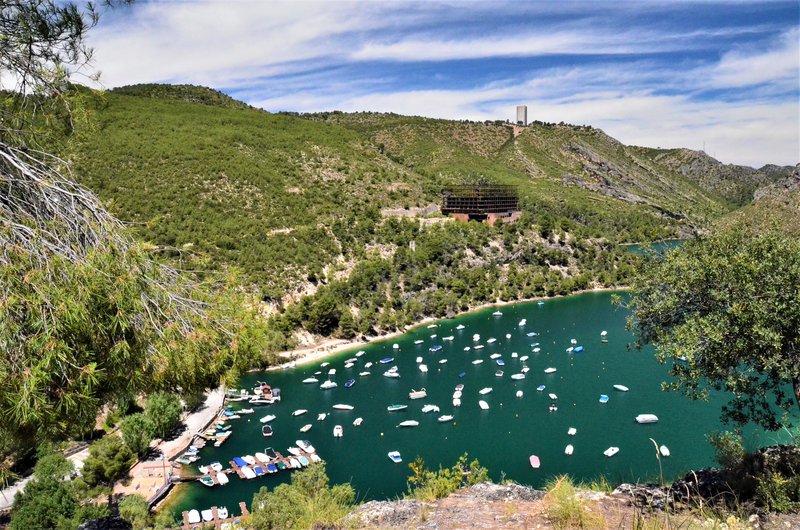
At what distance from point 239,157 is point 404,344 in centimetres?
4148

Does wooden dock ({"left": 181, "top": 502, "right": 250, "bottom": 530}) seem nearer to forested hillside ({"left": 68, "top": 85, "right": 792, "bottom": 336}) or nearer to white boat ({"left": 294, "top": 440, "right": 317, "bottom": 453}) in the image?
white boat ({"left": 294, "top": 440, "right": 317, "bottom": 453})

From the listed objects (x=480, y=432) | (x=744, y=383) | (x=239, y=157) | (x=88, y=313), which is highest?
(x=239, y=157)

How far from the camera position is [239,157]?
78.9m

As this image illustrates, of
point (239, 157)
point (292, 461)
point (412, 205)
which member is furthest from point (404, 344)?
point (239, 157)

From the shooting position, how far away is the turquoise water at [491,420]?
1281 inches

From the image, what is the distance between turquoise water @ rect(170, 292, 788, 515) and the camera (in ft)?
107

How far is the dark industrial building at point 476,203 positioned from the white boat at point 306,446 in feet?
182

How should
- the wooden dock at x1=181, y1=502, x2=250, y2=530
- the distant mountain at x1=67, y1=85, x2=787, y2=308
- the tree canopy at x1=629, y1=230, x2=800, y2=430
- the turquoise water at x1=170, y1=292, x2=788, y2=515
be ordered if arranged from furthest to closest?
the distant mountain at x1=67, y1=85, x2=787, y2=308 → the turquoise water at x1=170, y1=292, x2=788, y2=515 → the wooden dock at x1=181, y1=502, x2=250, y2=530 → the tree canopy at x1=629, y1=230, x2=800, y2=430

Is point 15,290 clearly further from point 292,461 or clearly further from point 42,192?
point 292,461

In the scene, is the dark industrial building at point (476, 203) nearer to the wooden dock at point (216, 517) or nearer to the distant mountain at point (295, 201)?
the distant mountain at point (295, 201)

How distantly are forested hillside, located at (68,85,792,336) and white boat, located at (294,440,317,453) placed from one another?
785 inches

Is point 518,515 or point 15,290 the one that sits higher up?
point 15,290

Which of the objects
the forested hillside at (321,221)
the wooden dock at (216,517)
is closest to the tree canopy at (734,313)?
the wooden dock at (216,517)

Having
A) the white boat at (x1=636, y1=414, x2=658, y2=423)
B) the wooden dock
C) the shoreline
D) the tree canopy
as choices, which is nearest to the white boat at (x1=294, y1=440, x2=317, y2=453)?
the wooden dock
